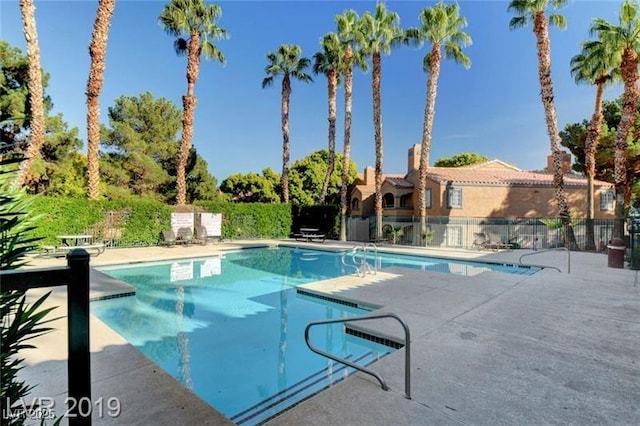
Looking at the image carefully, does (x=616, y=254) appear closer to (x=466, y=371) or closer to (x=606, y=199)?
(x=466, y=371)

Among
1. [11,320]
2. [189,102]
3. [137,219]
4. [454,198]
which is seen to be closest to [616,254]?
[454,198]

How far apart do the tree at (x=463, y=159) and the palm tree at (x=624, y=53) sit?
1081 inches

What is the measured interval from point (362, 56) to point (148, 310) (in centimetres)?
2028

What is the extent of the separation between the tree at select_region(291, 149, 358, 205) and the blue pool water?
22.0 metres

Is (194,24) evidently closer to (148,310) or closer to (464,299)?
(148,310)

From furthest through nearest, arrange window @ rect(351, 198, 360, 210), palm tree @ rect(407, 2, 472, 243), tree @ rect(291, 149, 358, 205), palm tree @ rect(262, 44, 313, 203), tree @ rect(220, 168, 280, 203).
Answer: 1. tree @ rect(220, 168, 280, 203)
2. tree @ rect(291, 149, 358, 205)
3. window @ rect(351, 198, 360, 210)
4. palm tree @ rect(262, 44, 313, 203)
5. palm tree @ rect(407, 2, 472, 243)

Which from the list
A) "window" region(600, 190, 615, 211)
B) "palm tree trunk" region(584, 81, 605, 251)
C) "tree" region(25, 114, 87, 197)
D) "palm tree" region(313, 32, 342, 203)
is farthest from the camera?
"window" region(600, 190, 615, 211)

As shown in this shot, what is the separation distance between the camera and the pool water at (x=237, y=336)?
4.66 m

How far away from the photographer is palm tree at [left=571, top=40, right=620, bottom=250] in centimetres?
1695

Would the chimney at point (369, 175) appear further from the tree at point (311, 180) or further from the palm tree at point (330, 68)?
the palm tree at point (330, 68)

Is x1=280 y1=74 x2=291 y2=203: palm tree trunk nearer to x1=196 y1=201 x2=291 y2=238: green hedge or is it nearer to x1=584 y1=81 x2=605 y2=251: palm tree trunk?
x1=196 y1=201 x2=291 y2=238: green hedge

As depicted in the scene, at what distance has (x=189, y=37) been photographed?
2008cm

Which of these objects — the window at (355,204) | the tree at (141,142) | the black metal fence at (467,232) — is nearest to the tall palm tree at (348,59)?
the black metal fence at (467,232)

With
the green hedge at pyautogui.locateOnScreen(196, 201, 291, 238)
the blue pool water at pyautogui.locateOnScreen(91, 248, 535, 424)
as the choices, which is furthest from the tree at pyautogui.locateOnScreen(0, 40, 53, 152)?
the blue pool water at pyautogui.locateOnScreen(91, 248, 535, 424)
